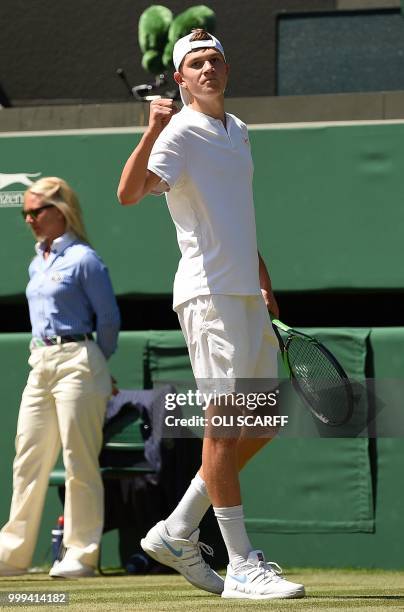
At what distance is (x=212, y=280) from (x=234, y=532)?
832 mm

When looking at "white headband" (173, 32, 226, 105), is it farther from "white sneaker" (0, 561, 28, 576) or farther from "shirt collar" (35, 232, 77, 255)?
"white sneaker" (0, 561, 28, 576)

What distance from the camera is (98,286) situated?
647 centimetres

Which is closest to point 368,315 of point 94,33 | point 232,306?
point 232,306

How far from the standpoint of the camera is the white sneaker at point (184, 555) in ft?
15.2

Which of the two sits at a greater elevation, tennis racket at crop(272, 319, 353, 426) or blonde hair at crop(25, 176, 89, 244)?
blonde hair at crop(25, 176, 89, 244)

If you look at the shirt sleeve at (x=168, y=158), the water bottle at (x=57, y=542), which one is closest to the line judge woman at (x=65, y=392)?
the water bottle at (x=57, y=542)

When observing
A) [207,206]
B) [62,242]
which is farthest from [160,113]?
[62,242]

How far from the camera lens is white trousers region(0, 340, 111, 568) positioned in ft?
21.0

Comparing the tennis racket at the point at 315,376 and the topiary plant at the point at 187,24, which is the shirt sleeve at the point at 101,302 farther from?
the topiary plant at the point at 187,24

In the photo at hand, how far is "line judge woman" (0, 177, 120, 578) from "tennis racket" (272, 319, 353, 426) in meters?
1.73

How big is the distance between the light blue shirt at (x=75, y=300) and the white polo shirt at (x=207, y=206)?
1863 millimetres

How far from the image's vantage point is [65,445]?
254 inches

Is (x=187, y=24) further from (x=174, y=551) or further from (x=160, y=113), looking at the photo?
(x=174, y=551)

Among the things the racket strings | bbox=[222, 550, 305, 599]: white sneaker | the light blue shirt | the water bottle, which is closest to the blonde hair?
the light blue shirt
